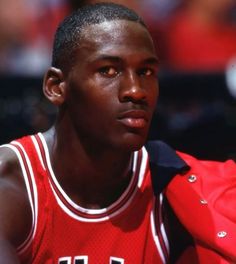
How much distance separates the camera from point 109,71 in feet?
7.33

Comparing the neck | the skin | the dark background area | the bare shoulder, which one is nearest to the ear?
the skin

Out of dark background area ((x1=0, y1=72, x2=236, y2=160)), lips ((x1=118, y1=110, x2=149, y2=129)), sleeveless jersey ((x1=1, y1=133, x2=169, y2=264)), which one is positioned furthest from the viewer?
dark background area ((x1=0, y1=72, x2=236, y2=160))

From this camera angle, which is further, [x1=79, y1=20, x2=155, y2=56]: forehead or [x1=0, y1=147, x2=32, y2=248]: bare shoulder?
[x1=79, y1=20, x2=155, y2=56]: forehead

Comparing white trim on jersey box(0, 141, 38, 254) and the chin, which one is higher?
the chin

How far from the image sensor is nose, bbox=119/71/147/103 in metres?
2.19

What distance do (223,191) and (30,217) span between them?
66 centimetres

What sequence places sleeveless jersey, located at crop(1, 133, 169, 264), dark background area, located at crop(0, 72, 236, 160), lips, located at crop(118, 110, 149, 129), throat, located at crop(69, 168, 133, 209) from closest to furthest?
1. lips, located at crop(118, 110, 149, 129)
2. sleeveless jersey, located at crop(1, 133, 169, 264)
3. throat, located at crop(69, 168, 133, 209)
4. dark background area, located at crop(0, 72, 236, 160)

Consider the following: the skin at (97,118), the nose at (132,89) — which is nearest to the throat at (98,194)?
the skin at (97,118)

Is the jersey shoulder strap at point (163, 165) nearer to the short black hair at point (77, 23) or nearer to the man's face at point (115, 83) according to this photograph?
the man's face at point (115, 83)

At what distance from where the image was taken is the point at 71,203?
2.39m

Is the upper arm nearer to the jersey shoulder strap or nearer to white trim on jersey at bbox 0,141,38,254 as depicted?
white trim on jersey at bbox 0,141,38,254

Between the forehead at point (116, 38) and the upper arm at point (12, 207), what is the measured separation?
1.46 ft

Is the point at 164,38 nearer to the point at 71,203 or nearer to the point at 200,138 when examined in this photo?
the point at 200,138

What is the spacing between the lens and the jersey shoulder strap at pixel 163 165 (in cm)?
247
